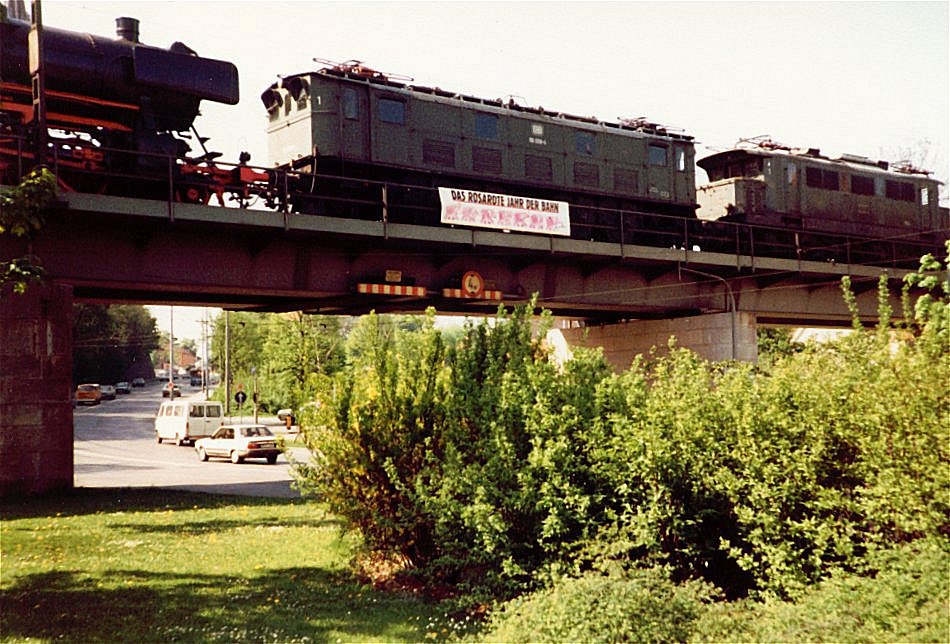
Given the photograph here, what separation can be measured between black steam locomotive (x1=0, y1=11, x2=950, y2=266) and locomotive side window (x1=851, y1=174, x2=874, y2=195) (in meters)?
0.07

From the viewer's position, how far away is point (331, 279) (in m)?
22.0

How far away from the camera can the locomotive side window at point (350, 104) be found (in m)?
22.8

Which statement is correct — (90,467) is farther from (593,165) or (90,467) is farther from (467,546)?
(467,546)

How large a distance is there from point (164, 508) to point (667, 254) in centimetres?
1763

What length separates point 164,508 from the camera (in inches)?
711

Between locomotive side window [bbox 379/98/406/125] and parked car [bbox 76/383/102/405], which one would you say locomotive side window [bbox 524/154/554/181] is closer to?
locomotive side window [bbox 379/98/406/125]

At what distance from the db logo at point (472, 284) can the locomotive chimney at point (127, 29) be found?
1084cm

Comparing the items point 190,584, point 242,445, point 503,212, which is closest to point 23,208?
point 190,584

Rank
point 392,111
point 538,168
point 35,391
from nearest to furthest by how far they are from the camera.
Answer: point 35,391, point 392,111, point 538,168

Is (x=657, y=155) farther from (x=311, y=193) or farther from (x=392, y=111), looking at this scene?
(x=311, y=193)

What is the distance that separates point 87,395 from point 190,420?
41.5 m

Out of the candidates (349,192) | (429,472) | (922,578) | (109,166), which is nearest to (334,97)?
(349,192)

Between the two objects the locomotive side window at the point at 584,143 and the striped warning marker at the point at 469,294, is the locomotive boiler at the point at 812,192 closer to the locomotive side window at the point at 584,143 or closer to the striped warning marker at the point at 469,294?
the locomotive side window at the point at 584,143

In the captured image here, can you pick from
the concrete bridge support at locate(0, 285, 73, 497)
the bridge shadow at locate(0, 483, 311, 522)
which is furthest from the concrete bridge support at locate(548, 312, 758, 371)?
the concrete bridge support at locate(0, 285, 73, 497)
